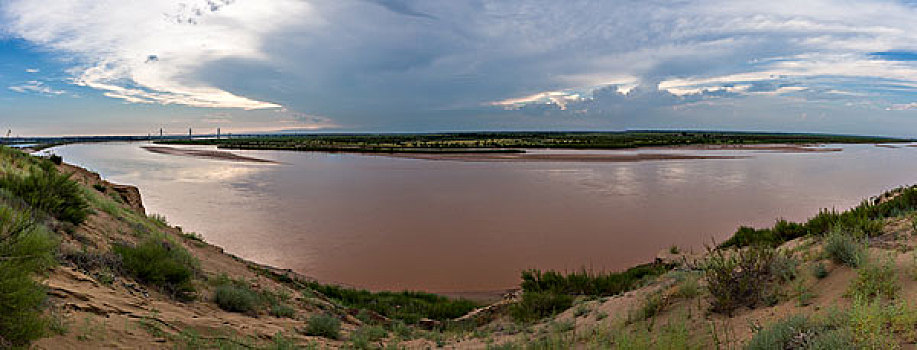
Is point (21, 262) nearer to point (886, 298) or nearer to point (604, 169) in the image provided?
point (886, 298)

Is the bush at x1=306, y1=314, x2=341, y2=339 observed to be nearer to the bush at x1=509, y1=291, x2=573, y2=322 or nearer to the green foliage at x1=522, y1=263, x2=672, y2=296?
the bush at x1=509, y1=291, x2=573, y2=322

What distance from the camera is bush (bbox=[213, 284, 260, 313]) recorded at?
237 inches

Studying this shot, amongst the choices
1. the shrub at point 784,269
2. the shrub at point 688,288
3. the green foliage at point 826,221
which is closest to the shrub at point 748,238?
the green foliage at point 826,221

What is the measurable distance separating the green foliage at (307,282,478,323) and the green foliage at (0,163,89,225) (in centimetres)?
431

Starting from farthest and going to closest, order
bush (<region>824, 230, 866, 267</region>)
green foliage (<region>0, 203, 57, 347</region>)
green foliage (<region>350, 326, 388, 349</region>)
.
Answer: green foliage (<region>350, 326, 388, 349</region>) < bush (<region>824, 230, 866, 267</region>) < green foliage (<region>0, 203, 57, 347</region>)

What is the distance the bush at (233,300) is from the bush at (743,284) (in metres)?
6.04

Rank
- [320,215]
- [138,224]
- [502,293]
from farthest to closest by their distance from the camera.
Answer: [320,215], [502,293], [138,224]

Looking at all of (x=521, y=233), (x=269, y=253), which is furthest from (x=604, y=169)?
(x=269, y=253)

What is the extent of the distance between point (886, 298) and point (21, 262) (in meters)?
7.24

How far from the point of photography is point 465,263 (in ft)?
38.6

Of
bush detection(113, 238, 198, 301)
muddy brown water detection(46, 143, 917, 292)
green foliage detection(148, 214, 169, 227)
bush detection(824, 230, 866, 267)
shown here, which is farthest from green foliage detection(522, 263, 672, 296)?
green foliage detection(148, 214, 169, 227)

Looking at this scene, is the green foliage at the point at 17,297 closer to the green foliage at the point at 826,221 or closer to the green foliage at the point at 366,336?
the green foliage at the point at 366,336

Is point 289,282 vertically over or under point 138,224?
under

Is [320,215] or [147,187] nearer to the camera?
[320,215]
